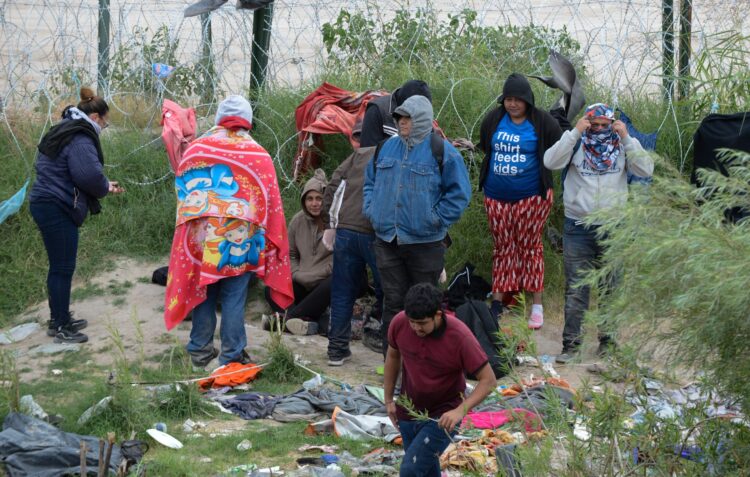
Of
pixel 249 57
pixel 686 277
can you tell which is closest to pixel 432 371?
pixel 686 277

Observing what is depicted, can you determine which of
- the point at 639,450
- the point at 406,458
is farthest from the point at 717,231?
the point at 406,458

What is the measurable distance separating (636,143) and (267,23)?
3.99 metres

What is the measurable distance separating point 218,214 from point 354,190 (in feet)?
2.98

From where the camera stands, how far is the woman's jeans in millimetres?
7484

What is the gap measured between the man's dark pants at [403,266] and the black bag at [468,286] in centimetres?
105

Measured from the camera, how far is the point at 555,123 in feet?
24.5

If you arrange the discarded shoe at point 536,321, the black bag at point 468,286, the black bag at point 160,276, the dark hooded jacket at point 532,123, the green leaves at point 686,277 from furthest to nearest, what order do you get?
the black bag at point 160,276
the black bag at point 468,286
the discarded shoe at point 536,321
the dark hooded jacket at point 532,123
the green leaves at point 686,277

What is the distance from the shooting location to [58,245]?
7.53 meters

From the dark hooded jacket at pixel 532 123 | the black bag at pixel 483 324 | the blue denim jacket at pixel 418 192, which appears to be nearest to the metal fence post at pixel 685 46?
the dark hooded jacket at pixel 532 123

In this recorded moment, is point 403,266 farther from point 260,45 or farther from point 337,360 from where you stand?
point 260,45

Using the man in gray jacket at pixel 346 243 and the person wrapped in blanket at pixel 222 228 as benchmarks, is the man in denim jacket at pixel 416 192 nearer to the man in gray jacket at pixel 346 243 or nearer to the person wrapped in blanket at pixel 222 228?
the man in gray jacket at pixel 346 243

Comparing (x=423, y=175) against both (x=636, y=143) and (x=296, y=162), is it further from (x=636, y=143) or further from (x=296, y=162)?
(x=296, y=162)

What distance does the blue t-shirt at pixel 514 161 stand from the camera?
294 inches

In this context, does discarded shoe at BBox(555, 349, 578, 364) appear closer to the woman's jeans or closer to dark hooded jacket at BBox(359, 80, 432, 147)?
dark hooded jacket at BBox(359, 80, 432, 147)
